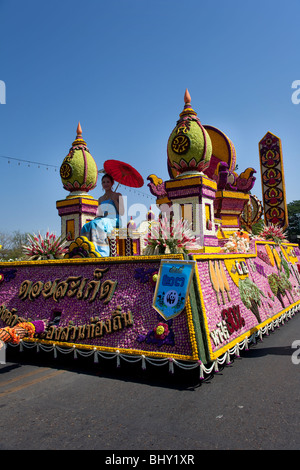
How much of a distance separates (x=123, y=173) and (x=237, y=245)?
4.21m

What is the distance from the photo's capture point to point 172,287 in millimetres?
5941

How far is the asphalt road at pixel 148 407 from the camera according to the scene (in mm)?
3773

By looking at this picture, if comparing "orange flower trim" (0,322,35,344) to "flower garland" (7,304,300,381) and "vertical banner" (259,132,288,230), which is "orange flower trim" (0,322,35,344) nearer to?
"flower garland" (7,304,300,381)

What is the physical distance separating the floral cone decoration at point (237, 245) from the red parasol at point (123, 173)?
3.42 m

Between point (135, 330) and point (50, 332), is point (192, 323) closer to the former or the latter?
point (135, 330)

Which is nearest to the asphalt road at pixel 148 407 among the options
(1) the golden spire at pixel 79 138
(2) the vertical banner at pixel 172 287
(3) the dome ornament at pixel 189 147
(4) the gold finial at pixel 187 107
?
(2) the vertical banner at pixel 172 287

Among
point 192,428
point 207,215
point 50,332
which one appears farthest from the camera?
point 207,215

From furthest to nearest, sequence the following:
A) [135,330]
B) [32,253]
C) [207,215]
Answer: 1. [207,215]
2. [32,253]
3. [135,330]

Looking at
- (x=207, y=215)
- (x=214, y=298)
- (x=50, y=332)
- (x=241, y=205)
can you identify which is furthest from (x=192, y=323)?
(x=241, y=205)

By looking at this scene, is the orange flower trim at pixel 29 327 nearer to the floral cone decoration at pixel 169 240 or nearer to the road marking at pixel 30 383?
the road marking at pixel 30 383

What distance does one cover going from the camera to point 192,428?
4.03 meters

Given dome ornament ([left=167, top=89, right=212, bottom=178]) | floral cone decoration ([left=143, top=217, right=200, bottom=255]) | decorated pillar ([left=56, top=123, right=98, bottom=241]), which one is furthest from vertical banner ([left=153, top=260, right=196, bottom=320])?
decorated pillar ([left=56, top=123, right=98, bottom=241])

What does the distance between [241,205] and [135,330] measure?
12.1 meters

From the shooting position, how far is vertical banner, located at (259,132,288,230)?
2025 centimetres
